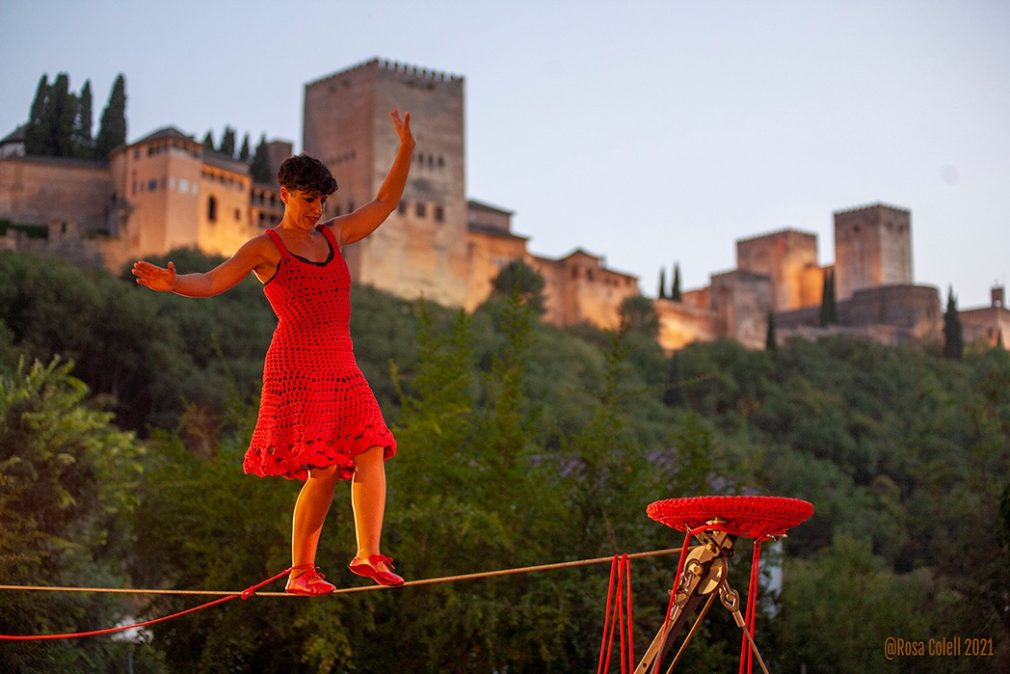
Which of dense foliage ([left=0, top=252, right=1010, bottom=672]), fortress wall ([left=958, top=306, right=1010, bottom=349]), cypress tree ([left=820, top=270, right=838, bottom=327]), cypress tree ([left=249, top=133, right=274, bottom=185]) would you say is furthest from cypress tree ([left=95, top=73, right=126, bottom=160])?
fortress wall ([left=958, top=306, right=1010, bottom=349])

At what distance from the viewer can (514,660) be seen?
1299cm

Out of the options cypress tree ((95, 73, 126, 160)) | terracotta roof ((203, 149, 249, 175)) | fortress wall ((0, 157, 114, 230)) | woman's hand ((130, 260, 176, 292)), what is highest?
cypress tree ((95, 73, 126, 160))

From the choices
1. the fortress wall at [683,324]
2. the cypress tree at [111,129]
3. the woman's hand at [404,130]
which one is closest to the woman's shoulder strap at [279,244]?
the woman's hand at [404,130]

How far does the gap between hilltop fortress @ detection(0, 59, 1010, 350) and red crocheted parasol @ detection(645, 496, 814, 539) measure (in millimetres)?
38825

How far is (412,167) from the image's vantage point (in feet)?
222

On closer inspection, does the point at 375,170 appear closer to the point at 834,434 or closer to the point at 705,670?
the point at 834,434

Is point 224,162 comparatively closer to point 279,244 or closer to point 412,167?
point 412,167

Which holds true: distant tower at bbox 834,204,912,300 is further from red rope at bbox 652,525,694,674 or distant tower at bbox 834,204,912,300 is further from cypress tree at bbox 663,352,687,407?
red rope at bbox 652,525,694,674

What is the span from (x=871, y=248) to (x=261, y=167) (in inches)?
1802

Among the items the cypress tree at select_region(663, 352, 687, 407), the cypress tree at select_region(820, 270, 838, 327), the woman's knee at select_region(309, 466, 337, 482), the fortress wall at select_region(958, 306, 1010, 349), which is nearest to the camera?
the woman's knee at select_region(309, 466, 337, 482)

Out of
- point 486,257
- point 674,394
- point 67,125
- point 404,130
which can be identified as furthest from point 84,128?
point 404,130

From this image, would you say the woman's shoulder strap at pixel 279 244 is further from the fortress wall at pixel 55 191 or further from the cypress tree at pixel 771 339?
the cypress tree at pixel 771 339

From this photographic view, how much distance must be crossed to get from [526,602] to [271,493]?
9.55ft

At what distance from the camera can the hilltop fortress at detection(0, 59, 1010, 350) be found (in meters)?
56.0
